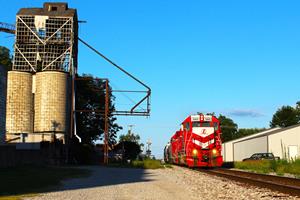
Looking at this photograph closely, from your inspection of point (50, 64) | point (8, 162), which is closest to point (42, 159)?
point (8, 162)

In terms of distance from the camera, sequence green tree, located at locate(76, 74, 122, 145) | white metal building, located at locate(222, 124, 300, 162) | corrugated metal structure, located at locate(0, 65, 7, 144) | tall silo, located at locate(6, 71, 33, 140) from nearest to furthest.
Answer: corrugated metal structure, located at locate(0, 65, 7, 144), white metal building, located at locate(222, 124, 300, 162), tall silo, located at locate(6, 71, 33, 140), green tree, located at locate(76, 74, 122, 145)

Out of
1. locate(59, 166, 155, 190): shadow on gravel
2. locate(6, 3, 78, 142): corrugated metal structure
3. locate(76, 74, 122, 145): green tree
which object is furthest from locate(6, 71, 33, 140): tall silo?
locate(59, 166, 155, 190): shadow on gravel

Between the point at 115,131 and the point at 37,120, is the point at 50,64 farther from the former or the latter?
the point at 115,131

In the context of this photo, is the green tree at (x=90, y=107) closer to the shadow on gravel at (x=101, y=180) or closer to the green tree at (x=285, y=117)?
the shadow on gravel at (x=101, y=180)

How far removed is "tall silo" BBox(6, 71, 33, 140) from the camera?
5551 cm

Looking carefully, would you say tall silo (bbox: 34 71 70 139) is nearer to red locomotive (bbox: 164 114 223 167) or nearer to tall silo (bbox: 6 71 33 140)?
tall silo (bbox: 6 71 33 140)

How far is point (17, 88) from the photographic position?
57.0m


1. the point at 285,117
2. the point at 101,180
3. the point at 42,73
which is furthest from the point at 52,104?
the point at 285,117

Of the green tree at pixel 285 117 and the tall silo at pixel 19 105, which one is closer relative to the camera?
the tall silo at pixel 19 105

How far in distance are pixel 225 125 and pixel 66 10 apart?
114m

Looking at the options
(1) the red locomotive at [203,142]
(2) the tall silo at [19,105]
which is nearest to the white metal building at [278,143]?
(1) the red locomotive at [203,142]

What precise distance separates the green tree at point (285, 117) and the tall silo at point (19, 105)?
90.2m

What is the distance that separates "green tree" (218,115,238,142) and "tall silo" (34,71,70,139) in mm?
106403

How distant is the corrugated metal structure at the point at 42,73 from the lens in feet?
181
